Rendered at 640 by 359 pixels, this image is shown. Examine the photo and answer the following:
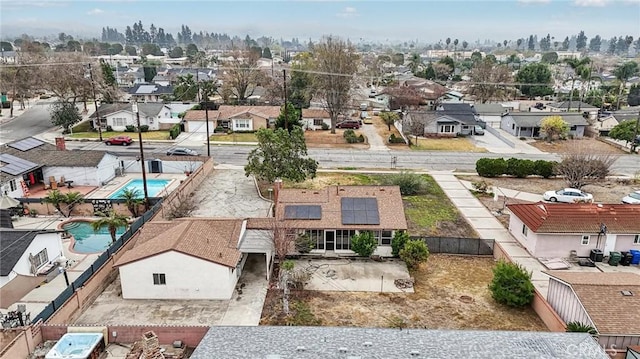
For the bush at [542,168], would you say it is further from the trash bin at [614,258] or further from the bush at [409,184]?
the trash bin at [614,258]

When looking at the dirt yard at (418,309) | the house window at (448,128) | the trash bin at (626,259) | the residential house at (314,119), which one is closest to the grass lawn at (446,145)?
the house window at (448,128)

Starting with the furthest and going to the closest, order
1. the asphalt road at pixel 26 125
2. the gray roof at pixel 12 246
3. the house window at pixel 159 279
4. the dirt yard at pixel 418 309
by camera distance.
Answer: the asphalt road at pixel 26 125 < the house window at pixel 159 279 < the gray roof at pixel 12 246 < the dirt yard at pixel 418 309

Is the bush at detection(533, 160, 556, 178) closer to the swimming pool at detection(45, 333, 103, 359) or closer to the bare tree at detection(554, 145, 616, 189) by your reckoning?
the bare tree at detection(554, 145, 616, 189)

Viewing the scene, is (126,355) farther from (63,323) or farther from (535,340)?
(535,340)

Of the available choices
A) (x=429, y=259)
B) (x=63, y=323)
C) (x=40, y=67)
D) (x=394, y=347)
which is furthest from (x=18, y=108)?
(x=394, y=347)

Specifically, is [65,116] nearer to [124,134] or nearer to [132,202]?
[124,134]

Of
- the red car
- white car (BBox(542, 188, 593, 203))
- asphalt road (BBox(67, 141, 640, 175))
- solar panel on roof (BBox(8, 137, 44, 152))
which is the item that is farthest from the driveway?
white car (BBox(542, 188, 593, 203))

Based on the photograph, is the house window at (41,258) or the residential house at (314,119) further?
the residential house at (314,119)
